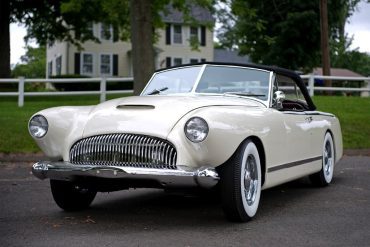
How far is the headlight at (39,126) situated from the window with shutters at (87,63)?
36831 mm

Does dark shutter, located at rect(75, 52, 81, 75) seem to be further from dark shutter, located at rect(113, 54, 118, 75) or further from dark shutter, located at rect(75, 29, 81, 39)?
dark shutter, located at rect(75, 29, 81, 39)

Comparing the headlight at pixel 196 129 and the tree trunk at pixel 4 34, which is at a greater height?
the tree trunk at pixel 4 34

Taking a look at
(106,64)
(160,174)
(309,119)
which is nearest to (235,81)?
(309,119)

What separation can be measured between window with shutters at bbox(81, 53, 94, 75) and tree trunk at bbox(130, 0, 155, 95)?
28840mm

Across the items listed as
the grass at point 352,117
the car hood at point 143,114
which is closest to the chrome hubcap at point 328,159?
the car hood at point 143,114

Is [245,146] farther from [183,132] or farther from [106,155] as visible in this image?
[106,155]

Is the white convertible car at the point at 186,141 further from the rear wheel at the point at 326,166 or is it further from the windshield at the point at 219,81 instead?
the rear wheel at the point at 326,166

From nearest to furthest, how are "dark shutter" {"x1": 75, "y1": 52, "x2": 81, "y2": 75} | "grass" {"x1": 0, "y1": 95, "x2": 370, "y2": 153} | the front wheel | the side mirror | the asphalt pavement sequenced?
1. the asphalt pavement
2. the front wheel
3. the side mirror
4. "grass" {"x1": 0, "y1": 95, "x2": 370, "y2": 153}
5. "dark shutter" {"x1": 75, "y1": 52, "x2": 81, "y2": 75}

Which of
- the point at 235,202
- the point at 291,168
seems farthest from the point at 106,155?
the point at 291,168

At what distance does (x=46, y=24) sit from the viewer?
29781 millimetres

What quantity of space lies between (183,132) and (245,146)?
0.63 metres

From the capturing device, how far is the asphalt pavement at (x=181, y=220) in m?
4.65

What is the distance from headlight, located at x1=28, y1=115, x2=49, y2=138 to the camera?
562 cm

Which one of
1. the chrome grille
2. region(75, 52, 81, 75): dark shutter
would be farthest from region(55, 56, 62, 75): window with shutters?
the chrome grille
